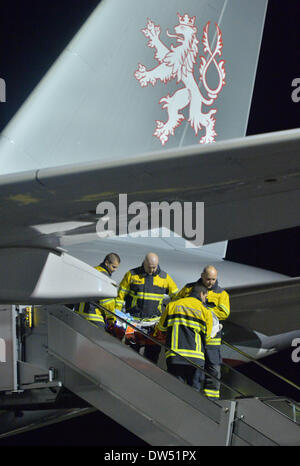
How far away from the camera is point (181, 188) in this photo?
3.60 meters

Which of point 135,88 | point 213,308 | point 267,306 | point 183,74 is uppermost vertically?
point 183,74

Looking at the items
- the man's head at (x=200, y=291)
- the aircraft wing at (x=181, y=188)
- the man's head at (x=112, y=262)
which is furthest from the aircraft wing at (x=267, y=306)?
the aircraft wing at (x=181, y=188)

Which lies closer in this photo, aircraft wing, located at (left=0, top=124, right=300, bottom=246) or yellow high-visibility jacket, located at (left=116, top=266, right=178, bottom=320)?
aircraft wing, located at (left=0, top=124, right=300, bottom=246)

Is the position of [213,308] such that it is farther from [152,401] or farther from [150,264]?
[152,401]

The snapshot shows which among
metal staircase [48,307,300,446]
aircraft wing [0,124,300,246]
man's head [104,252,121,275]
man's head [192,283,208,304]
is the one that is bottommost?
metal staircase [48,307,300,446]

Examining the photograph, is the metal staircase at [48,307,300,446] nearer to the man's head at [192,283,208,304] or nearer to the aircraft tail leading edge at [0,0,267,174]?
the man's head at [192,283,208,304]

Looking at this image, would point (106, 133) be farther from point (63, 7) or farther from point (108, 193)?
point (63, 7)

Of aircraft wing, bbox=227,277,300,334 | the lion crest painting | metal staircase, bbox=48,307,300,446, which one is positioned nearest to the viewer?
metal staircase, bbox=48,307,300,446

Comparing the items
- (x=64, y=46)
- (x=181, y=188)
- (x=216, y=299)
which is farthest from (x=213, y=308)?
(x=64, y=46)

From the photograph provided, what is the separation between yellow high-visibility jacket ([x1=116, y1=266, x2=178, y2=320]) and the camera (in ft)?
24.9

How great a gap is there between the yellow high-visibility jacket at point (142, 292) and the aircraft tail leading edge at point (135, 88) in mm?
1467

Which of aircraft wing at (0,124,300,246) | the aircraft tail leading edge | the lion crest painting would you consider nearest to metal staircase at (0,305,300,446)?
the aircraft tail leading edge

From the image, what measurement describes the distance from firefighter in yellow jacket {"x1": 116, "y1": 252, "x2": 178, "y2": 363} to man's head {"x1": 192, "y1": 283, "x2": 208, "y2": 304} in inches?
22.6

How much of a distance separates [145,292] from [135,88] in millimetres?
2312
